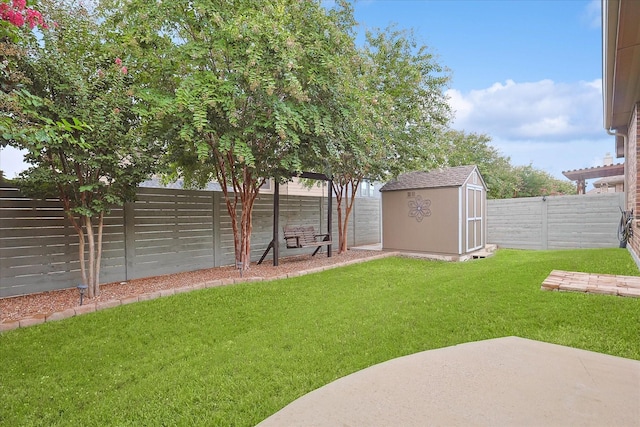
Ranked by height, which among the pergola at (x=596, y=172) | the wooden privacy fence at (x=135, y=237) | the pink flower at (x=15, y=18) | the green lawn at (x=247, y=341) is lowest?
the green lawn at (x=247, y=341)

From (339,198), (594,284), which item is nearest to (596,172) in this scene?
(339,198)

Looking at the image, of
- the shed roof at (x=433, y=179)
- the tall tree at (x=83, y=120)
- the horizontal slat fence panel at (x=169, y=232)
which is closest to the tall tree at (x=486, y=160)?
the shed roof at (x=433, y=179)

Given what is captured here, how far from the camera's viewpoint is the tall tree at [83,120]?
13.0 feet

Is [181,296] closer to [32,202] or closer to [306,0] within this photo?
[32,202]

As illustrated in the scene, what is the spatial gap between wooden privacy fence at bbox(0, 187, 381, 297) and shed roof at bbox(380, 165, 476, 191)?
2851 millimetres

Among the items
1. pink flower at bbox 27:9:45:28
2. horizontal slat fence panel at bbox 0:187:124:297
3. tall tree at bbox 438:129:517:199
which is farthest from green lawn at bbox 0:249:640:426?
tall tree at bbox 438:129:517:199

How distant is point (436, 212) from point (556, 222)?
3.99 metres

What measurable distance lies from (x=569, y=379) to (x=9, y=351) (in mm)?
4429

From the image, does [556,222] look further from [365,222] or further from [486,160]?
[486,160]

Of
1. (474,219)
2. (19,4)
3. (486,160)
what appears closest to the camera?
Result: (19,4)

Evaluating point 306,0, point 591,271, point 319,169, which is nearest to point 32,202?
point 319,169

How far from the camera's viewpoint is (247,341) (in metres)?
3.20

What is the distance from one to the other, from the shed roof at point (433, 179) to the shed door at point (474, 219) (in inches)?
17.2

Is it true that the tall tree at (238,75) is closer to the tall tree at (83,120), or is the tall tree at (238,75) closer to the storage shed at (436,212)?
the tall tree at (83,120)
